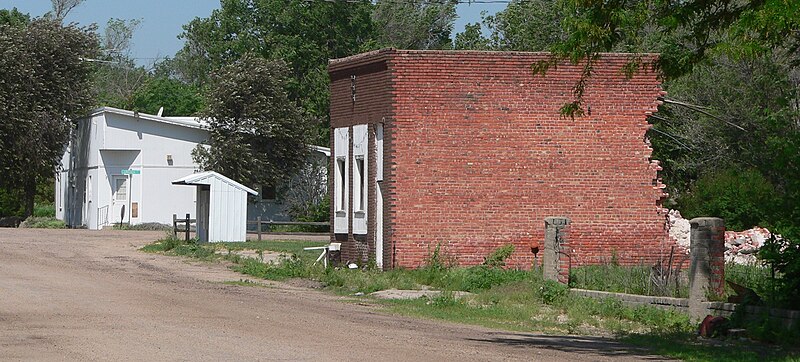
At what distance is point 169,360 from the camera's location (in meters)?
13.1

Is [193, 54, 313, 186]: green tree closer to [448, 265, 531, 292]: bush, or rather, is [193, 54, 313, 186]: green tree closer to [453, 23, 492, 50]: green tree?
[453, 23, 492, 50]: green tree

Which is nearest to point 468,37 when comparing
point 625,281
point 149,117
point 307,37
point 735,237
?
point 307,37

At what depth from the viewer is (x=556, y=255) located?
78.1 feet

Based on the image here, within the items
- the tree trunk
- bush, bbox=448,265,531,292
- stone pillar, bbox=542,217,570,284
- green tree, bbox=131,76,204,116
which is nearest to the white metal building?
the tree trunk

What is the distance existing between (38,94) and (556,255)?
35.4 metres

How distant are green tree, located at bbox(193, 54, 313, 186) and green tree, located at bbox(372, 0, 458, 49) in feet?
81.4

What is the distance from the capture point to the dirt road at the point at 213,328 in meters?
14.1

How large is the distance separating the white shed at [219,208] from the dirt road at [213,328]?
11.6m

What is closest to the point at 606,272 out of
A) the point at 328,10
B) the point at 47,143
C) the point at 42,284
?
the point at 42,284

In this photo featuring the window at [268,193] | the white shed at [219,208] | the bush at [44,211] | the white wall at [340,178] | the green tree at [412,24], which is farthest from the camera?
the green tree at [412,24]

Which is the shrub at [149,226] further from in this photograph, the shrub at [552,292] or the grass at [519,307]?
the shrub at [552,292]

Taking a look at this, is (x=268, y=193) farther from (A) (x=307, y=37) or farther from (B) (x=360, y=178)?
(B) (x=360, y=178)

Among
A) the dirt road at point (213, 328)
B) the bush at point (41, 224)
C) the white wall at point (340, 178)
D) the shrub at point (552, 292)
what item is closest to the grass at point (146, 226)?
the bush at point (41, 224)

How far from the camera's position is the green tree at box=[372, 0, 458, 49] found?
8019cm
